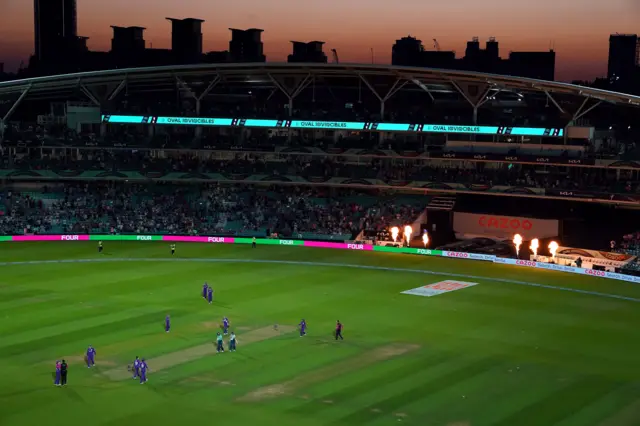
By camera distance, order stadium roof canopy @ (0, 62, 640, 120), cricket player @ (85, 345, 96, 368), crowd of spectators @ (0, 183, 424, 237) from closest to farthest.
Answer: cricket player @ (85, 345, 96, 368) < stadium roof canopy @ (0, 62, 640, 120) < crowd of spectators @ (0, 183, 424, 237)

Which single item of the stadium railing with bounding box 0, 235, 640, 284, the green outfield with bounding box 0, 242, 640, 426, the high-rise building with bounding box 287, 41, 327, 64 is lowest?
the green outfield with bounding box 0, 242, 640, 426

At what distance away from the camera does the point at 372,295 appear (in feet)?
165

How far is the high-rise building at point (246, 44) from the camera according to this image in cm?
9622

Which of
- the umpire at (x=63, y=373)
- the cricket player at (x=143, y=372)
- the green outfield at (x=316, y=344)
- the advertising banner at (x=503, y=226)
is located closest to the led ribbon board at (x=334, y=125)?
the advertising banner at (x=503, y=226)

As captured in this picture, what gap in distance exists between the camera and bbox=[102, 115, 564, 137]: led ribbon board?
6975cm

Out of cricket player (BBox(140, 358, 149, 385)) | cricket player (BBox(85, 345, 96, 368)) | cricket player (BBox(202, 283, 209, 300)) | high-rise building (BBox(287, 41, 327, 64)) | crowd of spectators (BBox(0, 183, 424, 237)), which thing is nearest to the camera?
cricket player (BBox(140, 358, 149, 385))

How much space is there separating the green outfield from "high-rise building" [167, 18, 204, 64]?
43829mm

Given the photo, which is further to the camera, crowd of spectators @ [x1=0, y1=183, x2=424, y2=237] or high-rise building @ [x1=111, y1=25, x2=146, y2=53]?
high-rise building @ [x1=111, y1=25, x2=146, y2=53]

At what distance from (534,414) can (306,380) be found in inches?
329

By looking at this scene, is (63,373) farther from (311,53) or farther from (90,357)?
(311,53)

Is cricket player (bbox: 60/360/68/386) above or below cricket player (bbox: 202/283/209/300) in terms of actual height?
below

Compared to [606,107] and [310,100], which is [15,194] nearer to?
[310,100]

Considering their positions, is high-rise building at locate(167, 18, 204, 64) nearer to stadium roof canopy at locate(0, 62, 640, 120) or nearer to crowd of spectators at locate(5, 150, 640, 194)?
stadium roof canopy at locate(0, 62, 640, 120)

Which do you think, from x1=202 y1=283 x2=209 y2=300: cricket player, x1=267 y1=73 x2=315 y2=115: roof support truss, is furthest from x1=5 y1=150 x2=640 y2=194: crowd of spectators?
x1=202 y1=283 x2=209 y2=300: cricket player
